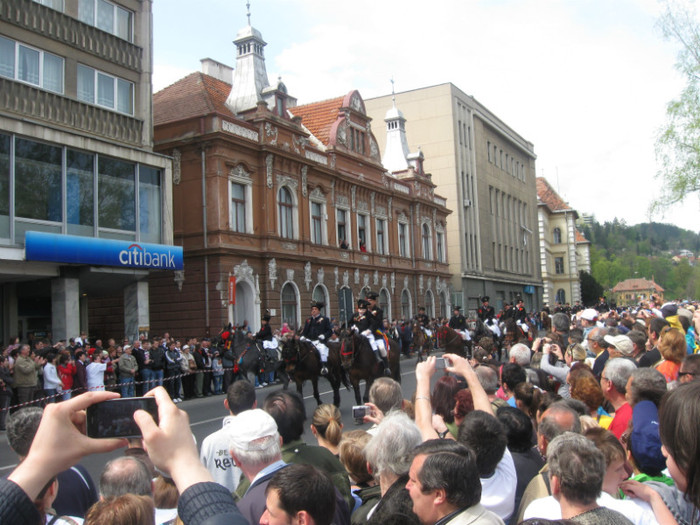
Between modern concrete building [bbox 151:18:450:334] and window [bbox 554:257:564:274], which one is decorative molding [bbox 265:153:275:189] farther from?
window [bbox 554:257:564:274]

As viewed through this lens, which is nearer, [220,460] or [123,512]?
[123,512]

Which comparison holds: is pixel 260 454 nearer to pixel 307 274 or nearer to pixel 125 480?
pixel 125 480

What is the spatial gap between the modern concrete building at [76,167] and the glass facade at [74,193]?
4 cm

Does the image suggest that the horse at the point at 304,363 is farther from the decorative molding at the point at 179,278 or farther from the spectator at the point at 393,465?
the decorative molding at the point at 179,278

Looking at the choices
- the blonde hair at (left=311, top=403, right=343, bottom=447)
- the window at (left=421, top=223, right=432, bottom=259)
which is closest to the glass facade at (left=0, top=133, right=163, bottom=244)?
the blonde hair at (left=311, top=403, right=343, bottom=447)

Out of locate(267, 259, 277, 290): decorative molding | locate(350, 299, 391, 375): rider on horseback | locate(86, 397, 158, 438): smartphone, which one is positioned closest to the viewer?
locate(86, 397, 158, 438): smartphone

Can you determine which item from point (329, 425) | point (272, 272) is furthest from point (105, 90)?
point (329, 425)

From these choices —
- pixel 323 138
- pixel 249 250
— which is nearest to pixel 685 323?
pixel 249 250

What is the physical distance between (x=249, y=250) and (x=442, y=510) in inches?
1107

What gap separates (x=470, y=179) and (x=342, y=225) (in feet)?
74.9

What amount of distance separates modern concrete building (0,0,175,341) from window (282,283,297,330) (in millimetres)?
8323

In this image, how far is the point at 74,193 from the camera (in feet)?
72.8

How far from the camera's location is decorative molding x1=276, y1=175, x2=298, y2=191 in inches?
1302

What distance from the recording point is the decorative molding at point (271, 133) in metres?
32.4
